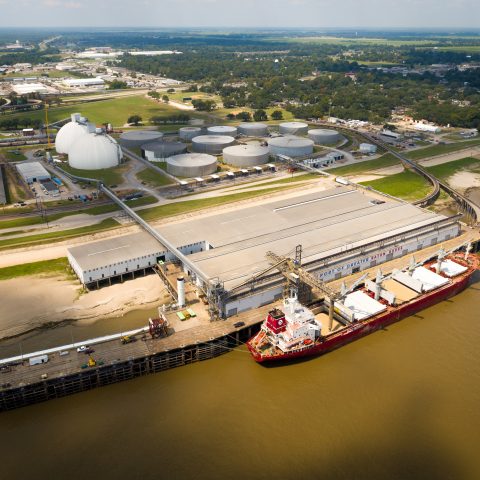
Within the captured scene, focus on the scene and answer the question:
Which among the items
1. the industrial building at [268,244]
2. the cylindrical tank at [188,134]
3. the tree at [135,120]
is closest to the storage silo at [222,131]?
the cylindrical tank at [188,134]

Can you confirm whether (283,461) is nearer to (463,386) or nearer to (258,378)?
(258,378)

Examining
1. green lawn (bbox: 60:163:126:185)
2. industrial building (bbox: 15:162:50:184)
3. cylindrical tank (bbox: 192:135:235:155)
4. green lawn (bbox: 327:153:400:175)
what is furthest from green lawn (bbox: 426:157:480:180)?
industrial building (bbox: 15:162:50:184)

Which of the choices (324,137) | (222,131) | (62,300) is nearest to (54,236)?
(62,300)

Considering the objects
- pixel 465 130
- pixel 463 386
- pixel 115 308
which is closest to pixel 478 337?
pixel 463 386

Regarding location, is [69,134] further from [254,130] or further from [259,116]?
[259,116]

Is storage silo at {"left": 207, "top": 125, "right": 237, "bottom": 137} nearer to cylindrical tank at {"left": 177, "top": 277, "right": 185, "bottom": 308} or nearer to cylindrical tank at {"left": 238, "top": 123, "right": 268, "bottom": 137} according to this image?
cylindrical tank at {"left": 238, "top": 123, "right": 268, "bottom": 137}

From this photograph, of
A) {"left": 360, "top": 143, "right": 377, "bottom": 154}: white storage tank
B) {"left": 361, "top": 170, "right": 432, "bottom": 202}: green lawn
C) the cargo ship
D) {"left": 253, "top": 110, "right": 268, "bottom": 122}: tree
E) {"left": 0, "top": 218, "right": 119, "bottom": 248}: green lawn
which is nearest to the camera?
the cargo ship
